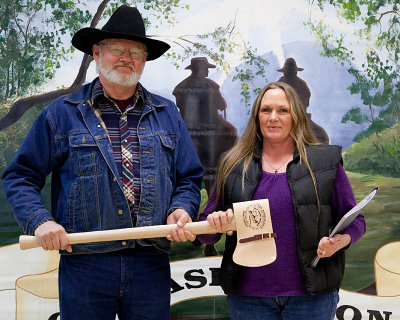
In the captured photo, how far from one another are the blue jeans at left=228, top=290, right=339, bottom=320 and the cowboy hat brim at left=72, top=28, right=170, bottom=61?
125 centimetres

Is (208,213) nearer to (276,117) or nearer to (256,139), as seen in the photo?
(256,139)

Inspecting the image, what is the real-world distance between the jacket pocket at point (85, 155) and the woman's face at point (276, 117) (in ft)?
2.51

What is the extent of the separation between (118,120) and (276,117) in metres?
0.73

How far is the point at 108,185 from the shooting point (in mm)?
2066

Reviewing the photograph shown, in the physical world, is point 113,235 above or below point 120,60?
below

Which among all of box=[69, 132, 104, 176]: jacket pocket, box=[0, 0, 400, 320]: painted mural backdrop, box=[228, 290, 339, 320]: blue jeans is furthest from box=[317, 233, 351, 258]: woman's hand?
box=[0, 0, 400, 320]: painted mural backdrop

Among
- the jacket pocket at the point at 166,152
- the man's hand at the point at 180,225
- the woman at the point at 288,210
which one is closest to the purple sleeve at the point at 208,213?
the woman at the point at 288,210

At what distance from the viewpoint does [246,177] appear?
212 cm

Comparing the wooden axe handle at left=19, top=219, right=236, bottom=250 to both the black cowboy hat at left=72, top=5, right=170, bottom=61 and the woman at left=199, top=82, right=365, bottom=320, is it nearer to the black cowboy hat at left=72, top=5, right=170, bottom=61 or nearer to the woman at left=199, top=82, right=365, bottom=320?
the woman at left=199, top=82, right=365, bottom=320

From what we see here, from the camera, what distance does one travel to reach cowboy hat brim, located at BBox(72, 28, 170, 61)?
7.14 feet

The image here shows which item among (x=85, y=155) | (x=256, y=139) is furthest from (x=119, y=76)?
(x=256, y=139)

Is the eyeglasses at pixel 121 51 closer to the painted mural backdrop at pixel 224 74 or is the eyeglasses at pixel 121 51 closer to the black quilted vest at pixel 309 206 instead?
the black quilted vest at pixel 309 206

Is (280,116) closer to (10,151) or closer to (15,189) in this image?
(15,189)

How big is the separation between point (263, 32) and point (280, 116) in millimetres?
1428
